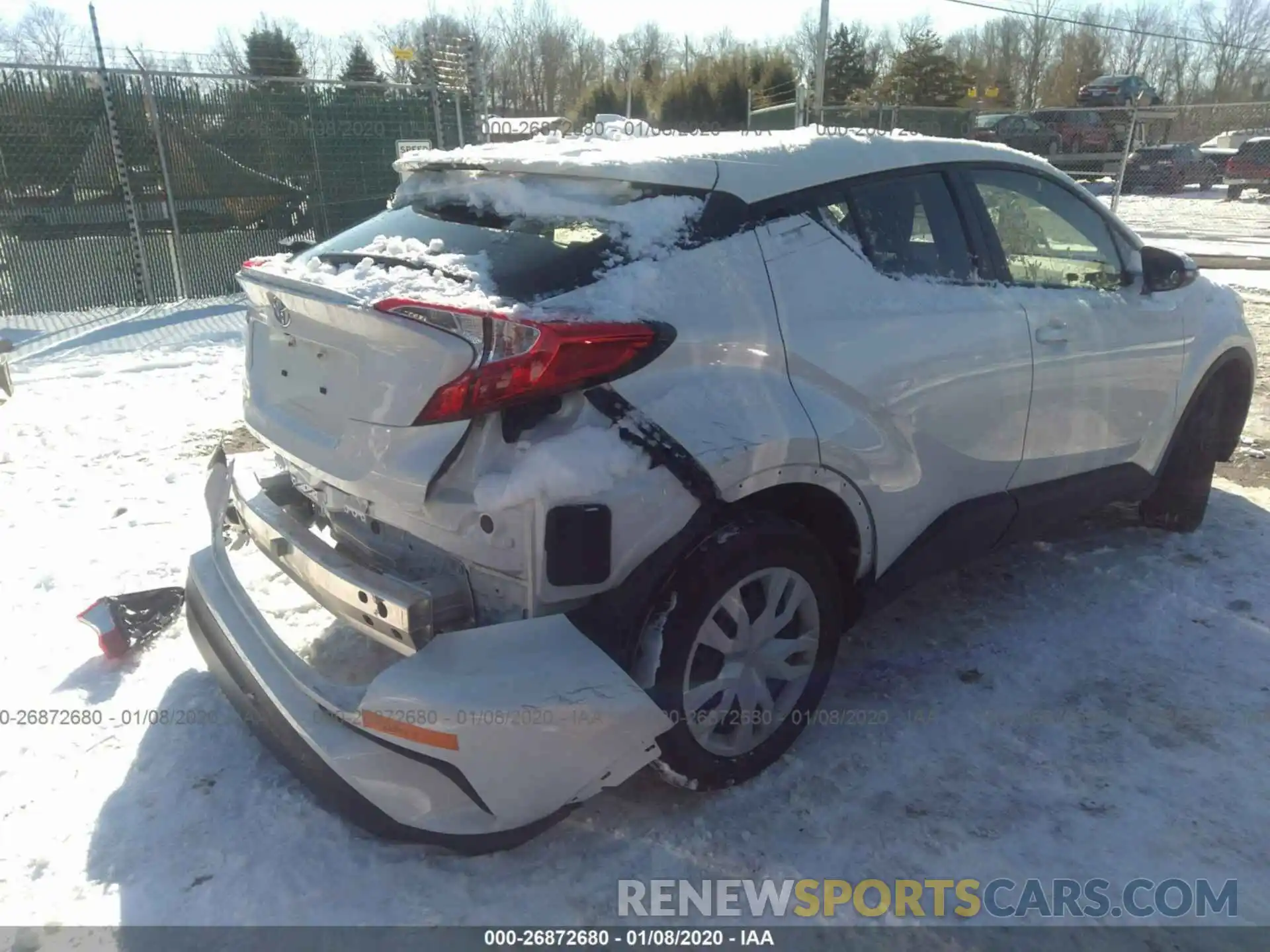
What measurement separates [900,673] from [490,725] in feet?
6.14

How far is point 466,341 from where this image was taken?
2240 mm

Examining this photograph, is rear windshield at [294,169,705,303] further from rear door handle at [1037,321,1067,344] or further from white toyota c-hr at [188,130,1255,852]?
rear door handle at [1037,321,1067,344]

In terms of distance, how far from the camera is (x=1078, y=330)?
3.60m

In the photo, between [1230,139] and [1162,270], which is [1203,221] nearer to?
[1230,139]

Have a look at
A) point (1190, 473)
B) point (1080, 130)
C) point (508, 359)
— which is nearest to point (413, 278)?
point (508, 359)

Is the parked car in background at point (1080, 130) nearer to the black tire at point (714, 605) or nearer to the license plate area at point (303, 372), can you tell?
the black tire at point (714, 605)

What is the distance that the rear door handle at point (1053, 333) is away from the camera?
3.46m

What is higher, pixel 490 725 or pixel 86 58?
pixel 86 58

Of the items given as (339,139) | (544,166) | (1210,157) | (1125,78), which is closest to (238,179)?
(339,139)

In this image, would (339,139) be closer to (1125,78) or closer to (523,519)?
(523,519)

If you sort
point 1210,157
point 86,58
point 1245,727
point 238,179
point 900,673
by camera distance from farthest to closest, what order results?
point 1210,157 → point 238,179 → point 86,58 → point 900,673 → point 1245,727

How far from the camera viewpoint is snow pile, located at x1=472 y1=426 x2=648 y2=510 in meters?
2.23

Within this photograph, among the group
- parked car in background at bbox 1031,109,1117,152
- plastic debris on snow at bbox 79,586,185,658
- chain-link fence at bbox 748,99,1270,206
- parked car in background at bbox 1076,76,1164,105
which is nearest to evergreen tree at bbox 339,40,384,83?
chain-link fence at bbox 748,99,1270,206

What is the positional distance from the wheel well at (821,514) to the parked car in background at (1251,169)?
28956 mm
